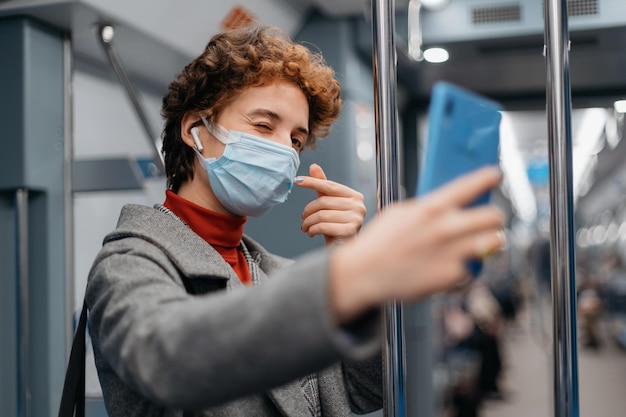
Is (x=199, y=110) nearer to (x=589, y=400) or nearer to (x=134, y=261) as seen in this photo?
(x=134, y=261)

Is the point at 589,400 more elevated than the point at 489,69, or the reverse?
the point at 489,69

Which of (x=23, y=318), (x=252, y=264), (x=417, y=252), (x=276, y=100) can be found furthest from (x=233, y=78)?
(x=23, y=318)

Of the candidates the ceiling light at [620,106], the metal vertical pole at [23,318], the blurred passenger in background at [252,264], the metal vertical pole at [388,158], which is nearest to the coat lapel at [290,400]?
the blurred passenger in background at [252,264]

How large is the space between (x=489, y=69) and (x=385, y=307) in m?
2.94

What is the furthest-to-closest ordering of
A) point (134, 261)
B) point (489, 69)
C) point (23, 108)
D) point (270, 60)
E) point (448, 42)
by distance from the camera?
point (489, 69)
point (448, 42)
point (23, 108)
point (270, 60)
point (134, 261)

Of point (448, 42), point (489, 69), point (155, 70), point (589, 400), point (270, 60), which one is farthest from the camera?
point (589, 400)

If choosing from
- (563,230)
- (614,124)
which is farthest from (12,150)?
(614,124)

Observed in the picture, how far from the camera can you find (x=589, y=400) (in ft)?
27.6

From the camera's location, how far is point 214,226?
1186 mm

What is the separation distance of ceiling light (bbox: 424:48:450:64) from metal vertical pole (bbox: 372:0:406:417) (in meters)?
2.24

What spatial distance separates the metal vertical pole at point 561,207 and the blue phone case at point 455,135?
306mm

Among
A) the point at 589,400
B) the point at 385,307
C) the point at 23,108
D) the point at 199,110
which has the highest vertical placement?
the point at 23,108

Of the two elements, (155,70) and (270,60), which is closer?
(270,60)

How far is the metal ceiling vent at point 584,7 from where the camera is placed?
2801mm
